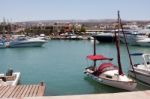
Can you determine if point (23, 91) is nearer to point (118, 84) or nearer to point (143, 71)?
point (118, 84)

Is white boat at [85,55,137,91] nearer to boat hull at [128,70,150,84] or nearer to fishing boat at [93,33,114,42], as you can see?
boat hull at [128,70,150,84]

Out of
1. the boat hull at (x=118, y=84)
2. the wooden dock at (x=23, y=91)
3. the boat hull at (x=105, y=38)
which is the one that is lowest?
the boat hull at (x=105, y=38)

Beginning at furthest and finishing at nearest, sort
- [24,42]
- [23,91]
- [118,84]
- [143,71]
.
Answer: [24,42] → [143,71] → [118,84] → [23,91]

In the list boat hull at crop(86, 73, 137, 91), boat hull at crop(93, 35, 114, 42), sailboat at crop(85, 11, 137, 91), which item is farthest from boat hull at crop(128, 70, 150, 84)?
boat hull at crop(93, 35, 114, 42)

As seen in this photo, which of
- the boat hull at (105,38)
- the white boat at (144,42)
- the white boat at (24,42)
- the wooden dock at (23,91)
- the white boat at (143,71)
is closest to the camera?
the wooden dock at (23,91)

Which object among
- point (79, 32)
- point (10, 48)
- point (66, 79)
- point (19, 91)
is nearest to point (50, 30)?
point (79, 32)

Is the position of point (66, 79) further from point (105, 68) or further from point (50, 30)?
point (50, 30)

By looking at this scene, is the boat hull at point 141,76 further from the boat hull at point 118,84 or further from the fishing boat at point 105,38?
the fishing boat at point 105,38

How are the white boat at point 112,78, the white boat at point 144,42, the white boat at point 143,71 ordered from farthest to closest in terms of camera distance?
the white boat at point 144,42 < the white boat at point 143,71 < the white boat at point 112,78

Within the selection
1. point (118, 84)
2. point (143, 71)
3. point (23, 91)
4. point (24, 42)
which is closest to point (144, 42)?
point (24, 42)

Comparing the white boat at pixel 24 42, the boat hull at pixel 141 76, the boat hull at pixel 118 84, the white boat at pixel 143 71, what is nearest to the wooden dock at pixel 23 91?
the boat hull at pixel 118 84

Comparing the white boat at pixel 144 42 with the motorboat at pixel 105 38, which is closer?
the white boat at pixel 144 42

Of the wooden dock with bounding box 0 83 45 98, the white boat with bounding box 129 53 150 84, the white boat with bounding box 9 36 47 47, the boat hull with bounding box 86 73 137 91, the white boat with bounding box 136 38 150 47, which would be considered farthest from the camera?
the white boat with bounding box 9 36 47 47

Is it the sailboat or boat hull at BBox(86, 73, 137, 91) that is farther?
the sailboat
